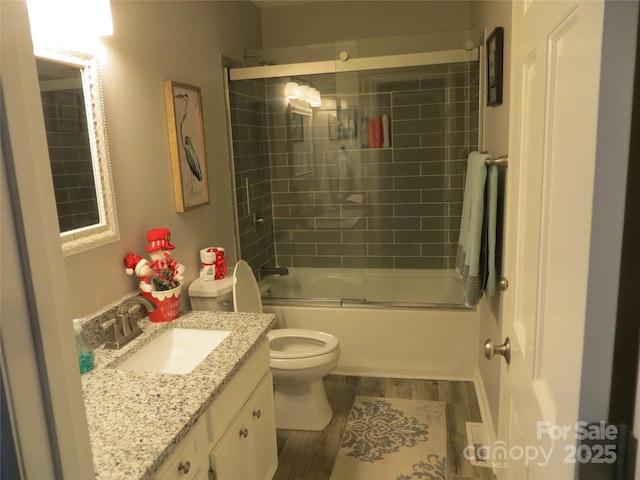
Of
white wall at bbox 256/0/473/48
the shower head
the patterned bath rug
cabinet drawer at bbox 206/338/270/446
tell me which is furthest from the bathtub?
white wall at bbox 256/0/473/48

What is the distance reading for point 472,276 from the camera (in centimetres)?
230

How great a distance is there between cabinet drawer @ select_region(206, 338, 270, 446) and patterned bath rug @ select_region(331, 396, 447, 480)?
72 cm

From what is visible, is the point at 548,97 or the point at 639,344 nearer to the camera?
the point at 639,344

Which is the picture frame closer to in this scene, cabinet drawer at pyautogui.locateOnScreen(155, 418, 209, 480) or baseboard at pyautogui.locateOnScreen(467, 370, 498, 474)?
baseboard at pyautogui.locateOnScreen(467, 370, 498, 474)

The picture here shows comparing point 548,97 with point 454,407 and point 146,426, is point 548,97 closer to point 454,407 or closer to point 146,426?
point 146,426

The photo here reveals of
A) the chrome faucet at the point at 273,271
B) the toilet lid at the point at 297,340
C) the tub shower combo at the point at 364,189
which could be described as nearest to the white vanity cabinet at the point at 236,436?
the toilet lid at the point at 297,340

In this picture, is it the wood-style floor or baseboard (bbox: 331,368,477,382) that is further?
baseboard (bbox: 331,368,477,382)

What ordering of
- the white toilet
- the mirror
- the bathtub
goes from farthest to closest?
the bathtub → the white toilet → the mirror

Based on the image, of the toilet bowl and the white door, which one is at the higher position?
the white door

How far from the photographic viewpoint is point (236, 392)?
166 cm

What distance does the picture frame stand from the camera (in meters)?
2.18

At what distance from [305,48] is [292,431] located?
2482 mm

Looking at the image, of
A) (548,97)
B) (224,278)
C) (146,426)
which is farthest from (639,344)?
(224,278)

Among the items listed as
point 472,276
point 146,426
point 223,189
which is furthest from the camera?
point 223,189
